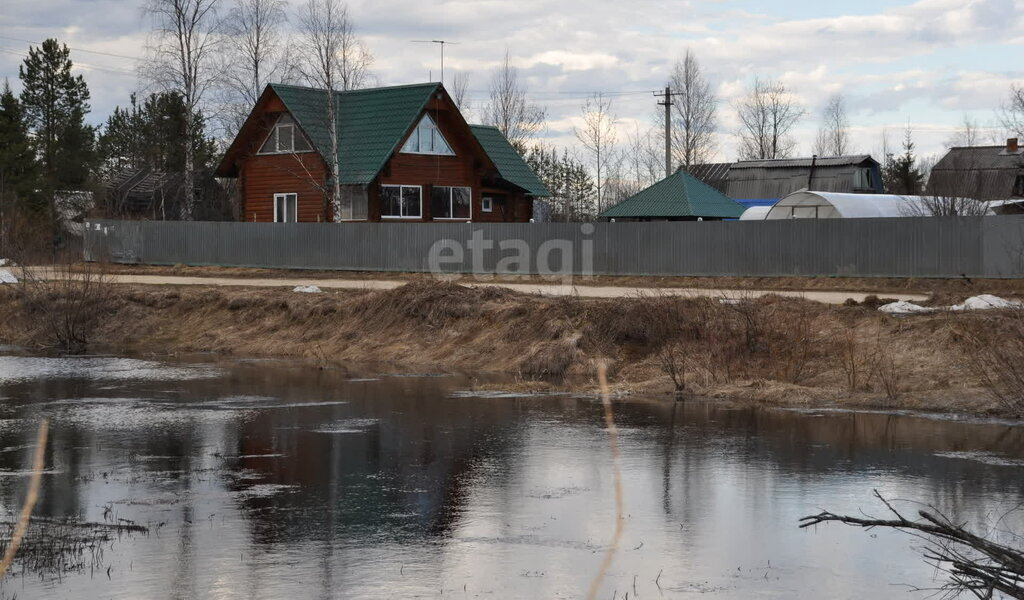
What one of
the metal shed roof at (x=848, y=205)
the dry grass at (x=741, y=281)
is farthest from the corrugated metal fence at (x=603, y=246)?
the metal shed roof at (x=848, y=205)

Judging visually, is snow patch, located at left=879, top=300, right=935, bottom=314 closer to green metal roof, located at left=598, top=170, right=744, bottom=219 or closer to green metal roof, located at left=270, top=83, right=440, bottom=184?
green metal roof, located at left=270, top=83, right=440, bottom=184

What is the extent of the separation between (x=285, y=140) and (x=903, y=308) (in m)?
30.9

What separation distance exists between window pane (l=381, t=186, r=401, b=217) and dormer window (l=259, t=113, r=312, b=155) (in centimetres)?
367

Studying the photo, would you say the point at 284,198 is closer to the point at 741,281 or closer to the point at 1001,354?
the point at 741,281

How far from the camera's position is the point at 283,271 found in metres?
41.0

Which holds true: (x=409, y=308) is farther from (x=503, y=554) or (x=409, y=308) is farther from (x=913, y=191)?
(x=913, y=191)

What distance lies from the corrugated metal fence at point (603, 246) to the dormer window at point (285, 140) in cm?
586

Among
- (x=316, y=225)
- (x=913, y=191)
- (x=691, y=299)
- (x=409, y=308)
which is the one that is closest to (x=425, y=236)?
(x=316, y=225)

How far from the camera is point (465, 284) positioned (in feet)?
103

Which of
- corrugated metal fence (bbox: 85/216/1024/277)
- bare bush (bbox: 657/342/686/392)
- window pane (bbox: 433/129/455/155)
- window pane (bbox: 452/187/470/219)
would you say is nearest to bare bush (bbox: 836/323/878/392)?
bare bush (bbox: 657/342/686/392)

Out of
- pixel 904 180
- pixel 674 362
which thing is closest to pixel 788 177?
pixel 904 180

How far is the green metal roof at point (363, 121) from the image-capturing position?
45.8m

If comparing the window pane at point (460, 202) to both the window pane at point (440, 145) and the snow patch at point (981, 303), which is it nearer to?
the window pane at point (440, 145)

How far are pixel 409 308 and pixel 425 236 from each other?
41.2 feet
